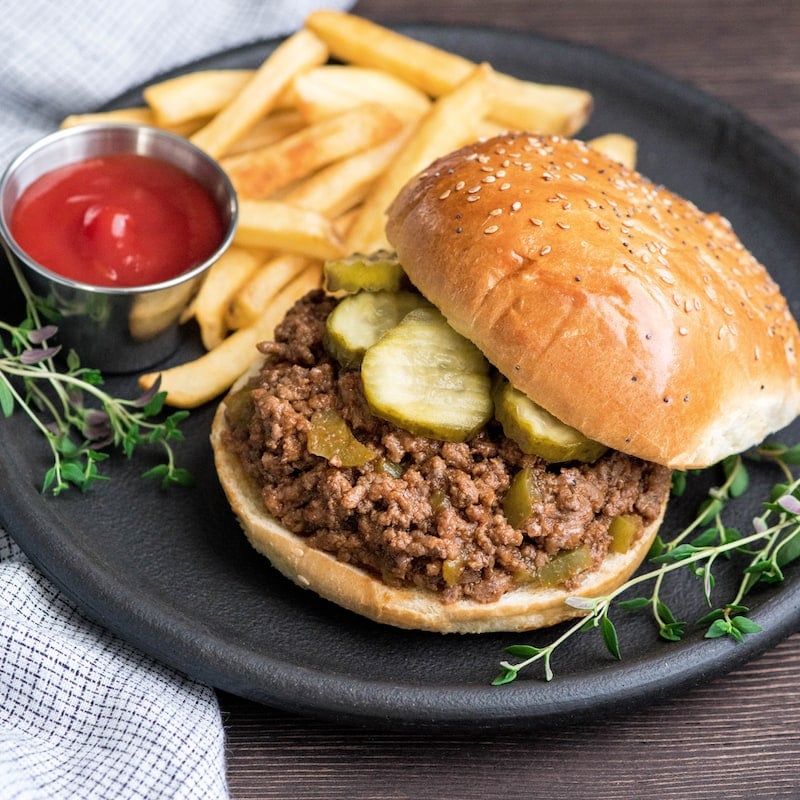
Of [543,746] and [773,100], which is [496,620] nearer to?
[543,746]

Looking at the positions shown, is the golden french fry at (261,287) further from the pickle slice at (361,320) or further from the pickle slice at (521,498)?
the pickle slice at (521,498)

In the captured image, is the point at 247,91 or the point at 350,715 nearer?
the point at 350,715

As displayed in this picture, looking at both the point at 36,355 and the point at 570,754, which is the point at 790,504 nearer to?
the point at 570,754

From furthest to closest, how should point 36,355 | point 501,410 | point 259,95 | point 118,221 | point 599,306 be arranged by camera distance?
point 259,95 → point 118,221 → point 36,355 → point 501,410 → point 599,306

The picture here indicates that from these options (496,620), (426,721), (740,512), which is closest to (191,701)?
(426,721)

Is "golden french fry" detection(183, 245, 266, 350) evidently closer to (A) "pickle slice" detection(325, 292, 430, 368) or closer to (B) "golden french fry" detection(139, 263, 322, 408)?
(B) "golden french fry" detection(139, 263, 322, 408)

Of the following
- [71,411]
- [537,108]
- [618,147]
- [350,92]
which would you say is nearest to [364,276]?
[71,411]

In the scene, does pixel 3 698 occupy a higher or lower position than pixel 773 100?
lower
